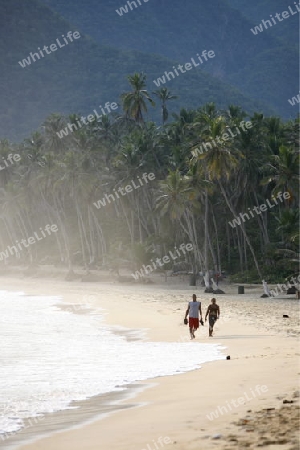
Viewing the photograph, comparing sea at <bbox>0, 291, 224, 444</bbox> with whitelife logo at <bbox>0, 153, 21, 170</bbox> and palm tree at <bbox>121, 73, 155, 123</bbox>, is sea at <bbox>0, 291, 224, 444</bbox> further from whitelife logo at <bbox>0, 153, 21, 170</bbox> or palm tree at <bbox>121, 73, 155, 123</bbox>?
whitelife logo at <bbox>0, 153, 21, 170</bbox>

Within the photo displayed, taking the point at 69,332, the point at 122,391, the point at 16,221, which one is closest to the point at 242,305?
the point at 69,332

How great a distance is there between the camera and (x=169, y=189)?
5375 cm

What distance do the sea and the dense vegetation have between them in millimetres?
16993

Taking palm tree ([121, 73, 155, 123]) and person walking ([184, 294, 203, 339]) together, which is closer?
person walking ([184, 294, 203, 339])

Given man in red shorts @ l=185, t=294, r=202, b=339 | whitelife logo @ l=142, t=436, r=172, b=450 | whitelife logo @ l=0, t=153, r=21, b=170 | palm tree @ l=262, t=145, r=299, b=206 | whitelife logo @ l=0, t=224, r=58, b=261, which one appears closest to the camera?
whitelife logo @ l=142, t=436, r=172, b=450

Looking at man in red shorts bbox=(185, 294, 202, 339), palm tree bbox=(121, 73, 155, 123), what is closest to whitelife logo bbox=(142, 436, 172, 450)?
man in red shorts bbox=(185, 294, 202, 339)

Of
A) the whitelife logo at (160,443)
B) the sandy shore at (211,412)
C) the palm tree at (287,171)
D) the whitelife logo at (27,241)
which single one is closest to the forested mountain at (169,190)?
the palm tree at (287,171)

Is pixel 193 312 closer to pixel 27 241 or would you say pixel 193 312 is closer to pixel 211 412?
pixel 211 412

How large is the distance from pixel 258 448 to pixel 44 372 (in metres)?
8.52

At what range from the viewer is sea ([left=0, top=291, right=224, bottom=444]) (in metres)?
11.0

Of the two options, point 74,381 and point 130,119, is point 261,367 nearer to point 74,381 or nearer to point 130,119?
point 74,381

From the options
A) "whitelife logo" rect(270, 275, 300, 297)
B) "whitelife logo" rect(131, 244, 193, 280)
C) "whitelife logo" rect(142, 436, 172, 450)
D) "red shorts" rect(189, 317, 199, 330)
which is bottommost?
"whitelife logo" rect(270, 275, 300, 297)

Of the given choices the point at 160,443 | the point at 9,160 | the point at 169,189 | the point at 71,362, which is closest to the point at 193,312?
the point at 71,362

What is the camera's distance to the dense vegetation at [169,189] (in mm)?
48562
